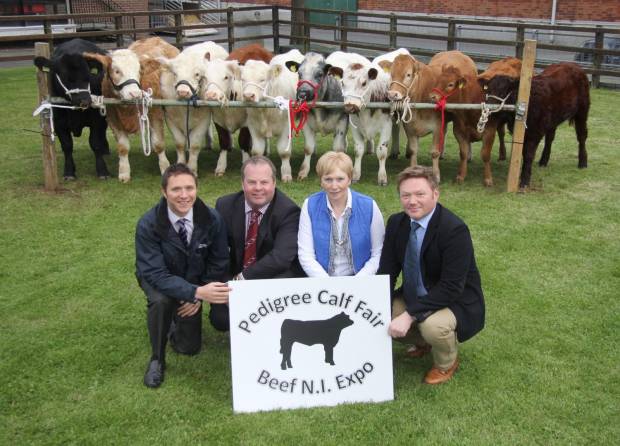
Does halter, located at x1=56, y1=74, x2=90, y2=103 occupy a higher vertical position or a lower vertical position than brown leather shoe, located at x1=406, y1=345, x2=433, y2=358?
higher

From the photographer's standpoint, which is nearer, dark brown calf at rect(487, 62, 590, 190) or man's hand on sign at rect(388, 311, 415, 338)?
man's hand on sign at rect(388, 311, 415, 338)

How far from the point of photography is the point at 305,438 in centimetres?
330

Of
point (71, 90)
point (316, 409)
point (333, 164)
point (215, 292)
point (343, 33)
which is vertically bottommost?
point (316, 409)

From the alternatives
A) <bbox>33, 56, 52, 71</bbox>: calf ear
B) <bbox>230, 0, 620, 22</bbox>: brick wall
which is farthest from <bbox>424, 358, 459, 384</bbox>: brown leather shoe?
<bbox>230, 0, 620, 22</bbox>: brick wall

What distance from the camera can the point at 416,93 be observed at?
7.68m

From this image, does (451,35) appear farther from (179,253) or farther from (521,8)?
(179,253)

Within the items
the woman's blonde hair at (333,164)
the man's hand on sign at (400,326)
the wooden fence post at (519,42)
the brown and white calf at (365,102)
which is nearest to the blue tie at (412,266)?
the man's hand on sign at (400,326)

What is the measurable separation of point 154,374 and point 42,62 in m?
4.59

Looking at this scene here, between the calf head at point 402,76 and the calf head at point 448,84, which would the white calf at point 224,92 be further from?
the calf head at point 448,84

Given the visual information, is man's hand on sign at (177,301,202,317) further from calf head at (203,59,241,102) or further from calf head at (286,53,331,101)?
calf head at (286,53,331,101)

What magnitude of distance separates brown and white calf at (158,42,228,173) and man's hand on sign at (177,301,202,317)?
381 centimetres

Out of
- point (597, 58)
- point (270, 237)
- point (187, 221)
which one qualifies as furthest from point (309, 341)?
point (597, 58)

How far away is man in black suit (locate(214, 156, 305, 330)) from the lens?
3857 mm

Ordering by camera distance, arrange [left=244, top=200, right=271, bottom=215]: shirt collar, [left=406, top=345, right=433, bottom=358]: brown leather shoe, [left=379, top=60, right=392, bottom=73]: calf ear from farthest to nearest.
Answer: [left=379, top=60, right=392, bottom=73]: calf ear < [left=406, top=345, right=433, bottom=358]: brown leather shoe < [left=244, top=200, right=271, bottom=215]: shirt collar
